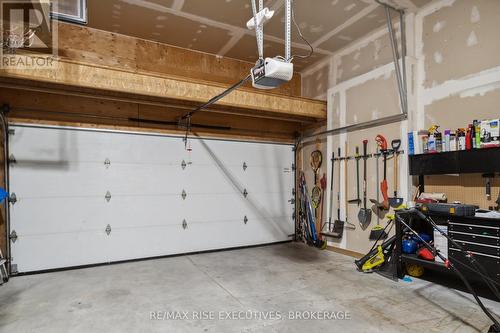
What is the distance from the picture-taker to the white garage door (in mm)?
3986

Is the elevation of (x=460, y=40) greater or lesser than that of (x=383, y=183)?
greater

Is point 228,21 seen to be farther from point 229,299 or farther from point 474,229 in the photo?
point 474,229

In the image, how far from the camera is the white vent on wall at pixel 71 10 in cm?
258

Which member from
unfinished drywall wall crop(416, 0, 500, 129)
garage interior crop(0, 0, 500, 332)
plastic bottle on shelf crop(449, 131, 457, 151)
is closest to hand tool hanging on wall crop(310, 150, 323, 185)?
garage interior crop(0, 0, 500, 332)

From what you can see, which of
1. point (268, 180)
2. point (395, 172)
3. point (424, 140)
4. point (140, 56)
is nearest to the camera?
point (424, 140)

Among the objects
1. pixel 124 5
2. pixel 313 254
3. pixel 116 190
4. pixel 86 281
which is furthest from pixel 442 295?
pixel 124 5

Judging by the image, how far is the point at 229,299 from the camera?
9.84 feet

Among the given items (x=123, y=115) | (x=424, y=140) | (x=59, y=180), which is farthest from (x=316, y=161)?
(x=59, y=180)

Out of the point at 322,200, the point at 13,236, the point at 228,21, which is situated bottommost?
the point at 13,236

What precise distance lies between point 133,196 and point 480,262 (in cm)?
444

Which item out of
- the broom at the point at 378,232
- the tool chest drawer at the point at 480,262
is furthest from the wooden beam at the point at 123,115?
the tool chest drawer at the point at 480,262

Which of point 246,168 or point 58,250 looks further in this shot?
point 246,168

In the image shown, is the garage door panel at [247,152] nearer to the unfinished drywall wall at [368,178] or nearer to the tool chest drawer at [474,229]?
the unfinished drywall wall at [368,178]

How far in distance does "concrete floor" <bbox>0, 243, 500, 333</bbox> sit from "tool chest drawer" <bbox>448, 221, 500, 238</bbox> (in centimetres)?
67
